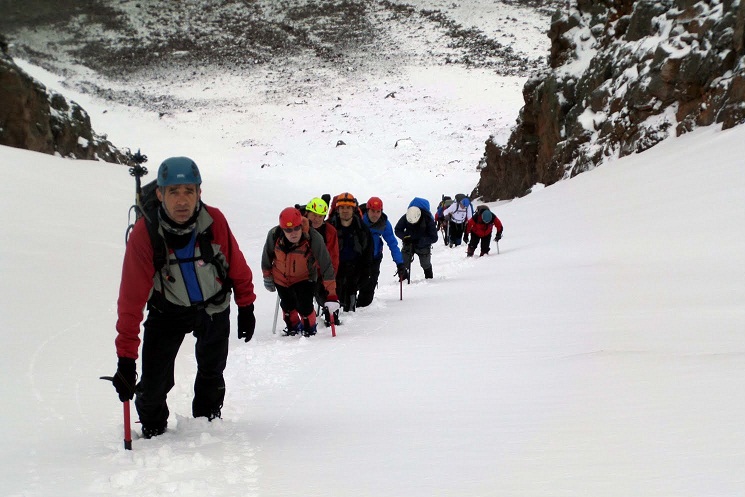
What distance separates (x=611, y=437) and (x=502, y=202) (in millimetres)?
26165

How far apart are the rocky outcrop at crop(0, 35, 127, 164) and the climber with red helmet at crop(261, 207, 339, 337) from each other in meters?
22.7

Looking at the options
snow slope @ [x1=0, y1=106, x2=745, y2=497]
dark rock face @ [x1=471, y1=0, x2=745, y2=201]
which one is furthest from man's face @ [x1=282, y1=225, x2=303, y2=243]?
dark rock face @ [x1=471, y1=0, x2=745, y2=201]

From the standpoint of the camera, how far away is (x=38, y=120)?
2695 centimetres

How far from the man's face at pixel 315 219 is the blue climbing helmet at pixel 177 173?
395 centimetres

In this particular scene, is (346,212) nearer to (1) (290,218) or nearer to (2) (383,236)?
(2) (383,236)

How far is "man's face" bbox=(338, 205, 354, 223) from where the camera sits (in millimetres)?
8320

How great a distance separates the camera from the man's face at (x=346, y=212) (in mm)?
8320

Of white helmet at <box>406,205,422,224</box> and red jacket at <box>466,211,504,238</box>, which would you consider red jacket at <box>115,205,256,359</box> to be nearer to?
white helmet at <box>406,205,422,224</box>

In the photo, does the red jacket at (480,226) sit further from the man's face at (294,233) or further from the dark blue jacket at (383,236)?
the man's face at (294,233)

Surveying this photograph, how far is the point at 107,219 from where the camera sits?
Result: 1728cm

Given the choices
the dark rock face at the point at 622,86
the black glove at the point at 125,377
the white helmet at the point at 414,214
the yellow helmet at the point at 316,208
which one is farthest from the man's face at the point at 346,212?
the dark rock face at the point at 622,86

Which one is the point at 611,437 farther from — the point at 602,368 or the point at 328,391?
the point at 328,391

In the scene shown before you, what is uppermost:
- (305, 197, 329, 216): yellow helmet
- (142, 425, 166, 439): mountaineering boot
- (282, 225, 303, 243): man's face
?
(305, 197, 329, 216): yellow helmet

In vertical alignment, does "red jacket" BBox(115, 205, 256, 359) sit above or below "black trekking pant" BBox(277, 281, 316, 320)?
above
